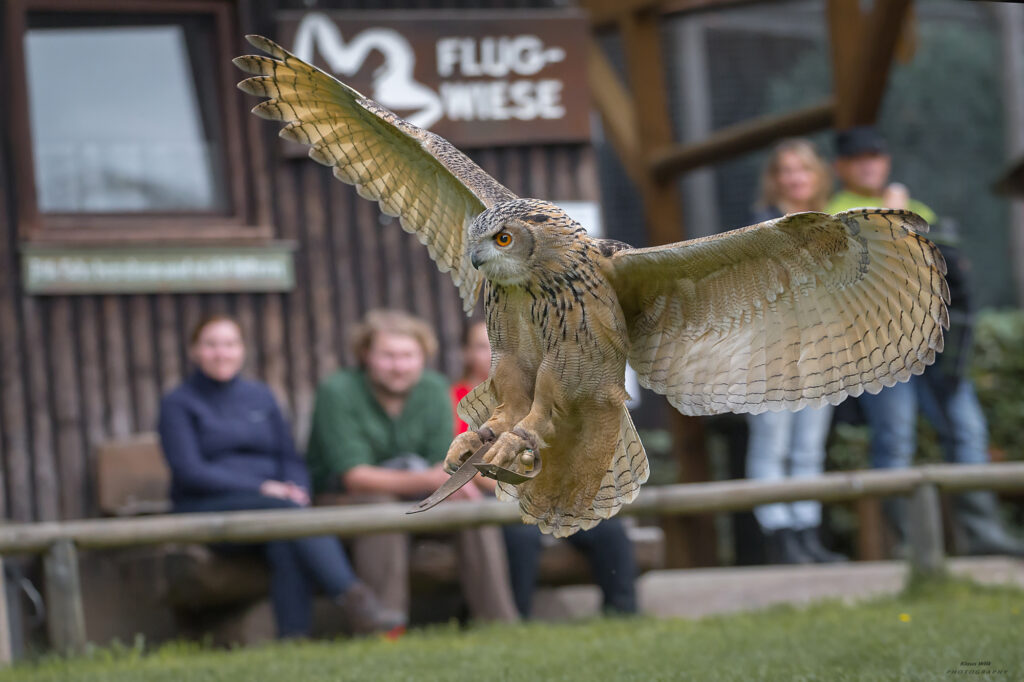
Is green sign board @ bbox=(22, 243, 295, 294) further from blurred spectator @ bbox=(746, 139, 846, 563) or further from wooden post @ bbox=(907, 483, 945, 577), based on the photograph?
wooden post @ bbox=(907, 483, 945, 577)

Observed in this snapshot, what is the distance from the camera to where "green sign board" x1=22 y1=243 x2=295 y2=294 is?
20.0ft

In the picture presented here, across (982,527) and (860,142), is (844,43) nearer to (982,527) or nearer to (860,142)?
(860,142)

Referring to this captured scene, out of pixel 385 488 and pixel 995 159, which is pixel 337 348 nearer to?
pixel 385 488

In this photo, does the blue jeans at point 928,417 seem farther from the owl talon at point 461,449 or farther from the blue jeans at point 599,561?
the owl talon at point 461,449

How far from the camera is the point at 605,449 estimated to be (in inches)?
140

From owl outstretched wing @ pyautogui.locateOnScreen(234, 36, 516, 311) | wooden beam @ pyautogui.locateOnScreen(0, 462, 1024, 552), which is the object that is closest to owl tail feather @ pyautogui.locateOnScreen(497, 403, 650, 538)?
owl outstretched wing @ pyautogui.locateOnScreen(234, 36, 516, 311)

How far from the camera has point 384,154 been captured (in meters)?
3.99

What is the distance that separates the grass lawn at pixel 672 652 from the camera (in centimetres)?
397

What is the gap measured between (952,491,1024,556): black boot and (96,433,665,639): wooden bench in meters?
1.57

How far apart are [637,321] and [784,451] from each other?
2967 millimetres

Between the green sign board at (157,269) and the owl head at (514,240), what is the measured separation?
3289 millimetres

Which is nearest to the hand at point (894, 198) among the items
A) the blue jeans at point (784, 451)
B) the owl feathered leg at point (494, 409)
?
the blue jeans at point (784, 451)

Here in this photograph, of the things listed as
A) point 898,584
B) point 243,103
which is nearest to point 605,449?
point 898,584

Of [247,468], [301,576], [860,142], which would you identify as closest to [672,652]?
[301,576]
